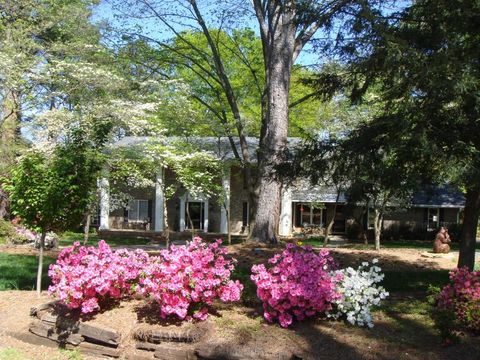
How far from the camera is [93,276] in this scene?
20.1 ft

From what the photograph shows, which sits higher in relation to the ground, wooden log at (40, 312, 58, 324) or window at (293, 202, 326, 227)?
window at (293, 202, 326, 227)

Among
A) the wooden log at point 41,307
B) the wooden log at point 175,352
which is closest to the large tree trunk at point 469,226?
the wooden log at point 175,352

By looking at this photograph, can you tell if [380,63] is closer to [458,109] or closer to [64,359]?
[458,109]

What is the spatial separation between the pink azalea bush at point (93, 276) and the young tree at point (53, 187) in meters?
1.04

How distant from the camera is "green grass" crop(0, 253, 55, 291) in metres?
9.60

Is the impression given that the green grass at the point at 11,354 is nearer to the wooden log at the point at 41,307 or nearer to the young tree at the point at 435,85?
the wooden log at the point at 41,307

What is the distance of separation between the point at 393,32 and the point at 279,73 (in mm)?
6242

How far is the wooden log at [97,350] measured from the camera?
19.3 ft

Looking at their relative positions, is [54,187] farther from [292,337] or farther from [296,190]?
[296,190]

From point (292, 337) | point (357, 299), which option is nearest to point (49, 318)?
point (292, 337)

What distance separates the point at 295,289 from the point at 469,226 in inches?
157

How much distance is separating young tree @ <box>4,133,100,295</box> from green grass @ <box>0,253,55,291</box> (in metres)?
2.30

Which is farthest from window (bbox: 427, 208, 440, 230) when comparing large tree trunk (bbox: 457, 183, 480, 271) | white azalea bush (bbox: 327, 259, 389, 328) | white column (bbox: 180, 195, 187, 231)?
white azalea bush (bbox: 327, 259, 389, 328)

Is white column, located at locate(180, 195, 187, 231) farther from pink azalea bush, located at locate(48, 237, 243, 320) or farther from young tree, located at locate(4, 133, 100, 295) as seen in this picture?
pink azalea bush, located at locate(48, 237, 243, 320)
